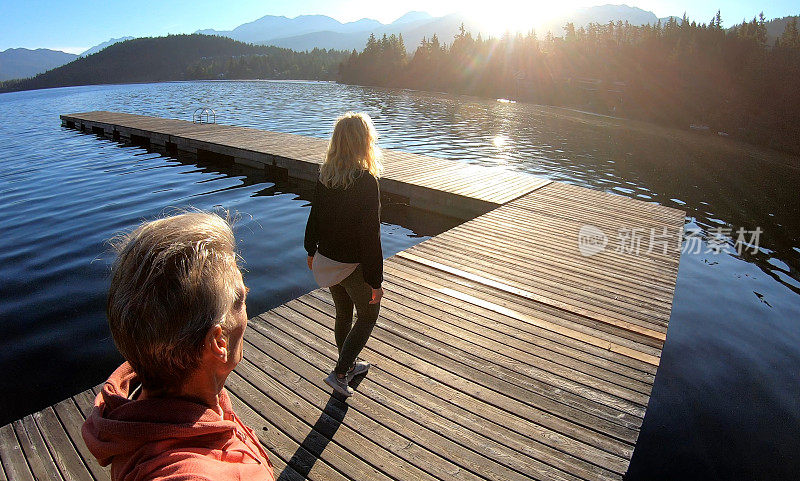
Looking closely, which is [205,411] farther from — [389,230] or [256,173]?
[256,173]

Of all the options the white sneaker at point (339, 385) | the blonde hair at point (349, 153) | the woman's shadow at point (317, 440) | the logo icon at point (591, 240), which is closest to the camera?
the woman's shadow at point (317, 440)

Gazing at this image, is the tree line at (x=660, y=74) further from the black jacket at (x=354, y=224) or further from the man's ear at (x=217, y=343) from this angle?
the man's ear at (x=217, y=343)

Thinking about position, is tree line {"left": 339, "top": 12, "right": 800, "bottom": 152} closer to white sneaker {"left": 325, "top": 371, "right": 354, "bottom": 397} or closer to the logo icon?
the logo icon

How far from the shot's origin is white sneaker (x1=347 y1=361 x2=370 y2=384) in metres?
3.62

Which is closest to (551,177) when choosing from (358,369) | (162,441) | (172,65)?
(358,369)

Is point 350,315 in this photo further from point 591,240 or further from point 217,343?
point 591,240

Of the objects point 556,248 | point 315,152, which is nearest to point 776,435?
point 556,248

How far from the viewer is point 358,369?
3.66m

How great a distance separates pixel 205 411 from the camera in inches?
40.6

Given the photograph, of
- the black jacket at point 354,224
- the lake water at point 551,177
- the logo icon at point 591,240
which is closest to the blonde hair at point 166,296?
the lake water at point 551,177

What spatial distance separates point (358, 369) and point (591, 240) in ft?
16.5

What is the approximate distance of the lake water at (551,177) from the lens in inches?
177

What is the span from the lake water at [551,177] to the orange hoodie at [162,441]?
0.90m

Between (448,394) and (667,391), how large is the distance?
3002 mm
